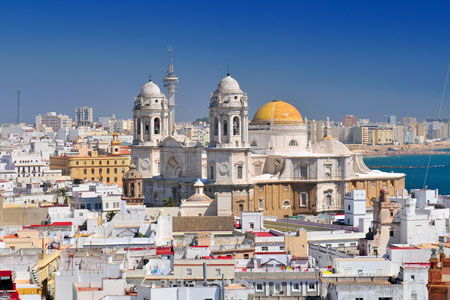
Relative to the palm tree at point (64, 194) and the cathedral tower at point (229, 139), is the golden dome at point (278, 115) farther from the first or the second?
the palm tree at point (64, 194)

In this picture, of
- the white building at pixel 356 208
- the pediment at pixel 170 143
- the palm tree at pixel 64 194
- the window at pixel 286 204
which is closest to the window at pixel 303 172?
the window at pixel 286 204

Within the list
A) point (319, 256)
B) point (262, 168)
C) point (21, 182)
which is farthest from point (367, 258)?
point (21, 182)

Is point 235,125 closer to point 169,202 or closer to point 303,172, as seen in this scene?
point 169,202

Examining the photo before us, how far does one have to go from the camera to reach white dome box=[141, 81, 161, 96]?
53.5 metres

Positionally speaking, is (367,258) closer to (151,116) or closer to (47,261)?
(47,261)

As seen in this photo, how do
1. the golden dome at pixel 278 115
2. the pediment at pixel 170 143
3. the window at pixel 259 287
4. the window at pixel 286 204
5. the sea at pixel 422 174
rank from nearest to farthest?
the window at pixel 259 287
the window at pixel 286 204
the pediment at pixel 170 143
the golden dome at pixel 278 115
the sea at pixel 422 174

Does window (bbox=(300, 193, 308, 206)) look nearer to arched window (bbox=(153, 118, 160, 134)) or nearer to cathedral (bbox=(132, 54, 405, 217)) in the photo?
cathedral (bbox=(132, 54, 405, 217))

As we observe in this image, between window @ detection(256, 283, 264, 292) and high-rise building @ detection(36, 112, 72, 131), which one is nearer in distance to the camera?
window @ detection(256, 283, 264, 292)

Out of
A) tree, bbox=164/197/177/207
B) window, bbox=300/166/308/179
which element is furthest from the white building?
tree, bbox=164/197/177/207

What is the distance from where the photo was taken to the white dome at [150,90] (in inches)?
2106

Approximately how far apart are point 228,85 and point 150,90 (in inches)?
259

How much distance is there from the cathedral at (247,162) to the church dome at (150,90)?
0.05m

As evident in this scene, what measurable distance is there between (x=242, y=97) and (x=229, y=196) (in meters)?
5.77

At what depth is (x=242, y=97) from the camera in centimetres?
4834
